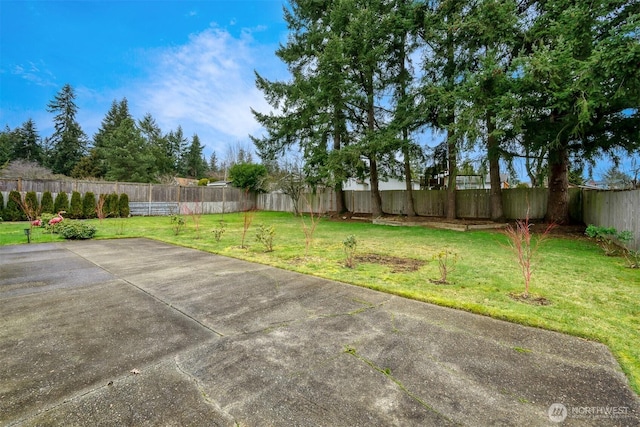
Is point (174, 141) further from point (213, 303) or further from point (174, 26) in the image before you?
point (213, 303)

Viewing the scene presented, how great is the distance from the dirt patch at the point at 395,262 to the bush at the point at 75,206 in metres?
14.2

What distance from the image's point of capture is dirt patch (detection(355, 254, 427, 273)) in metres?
4.60

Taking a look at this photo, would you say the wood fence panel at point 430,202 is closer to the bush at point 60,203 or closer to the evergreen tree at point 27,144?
the bush at point 60,203

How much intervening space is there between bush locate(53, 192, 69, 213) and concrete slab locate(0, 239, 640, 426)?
41.1 ft

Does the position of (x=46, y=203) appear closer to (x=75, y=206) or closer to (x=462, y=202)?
(x=75, y=206)

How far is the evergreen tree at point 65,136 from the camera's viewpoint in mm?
30109

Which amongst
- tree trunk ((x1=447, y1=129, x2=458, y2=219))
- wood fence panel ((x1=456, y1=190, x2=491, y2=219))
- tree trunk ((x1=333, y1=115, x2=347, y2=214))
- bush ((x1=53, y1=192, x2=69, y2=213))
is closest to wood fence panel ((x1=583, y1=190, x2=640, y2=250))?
wood fence panel ((x1=456, y1=190, x2=491, y2=219))

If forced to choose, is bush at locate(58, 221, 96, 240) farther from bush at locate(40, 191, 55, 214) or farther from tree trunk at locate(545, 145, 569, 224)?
tree trunk at locate(545, 145, 569, 224)

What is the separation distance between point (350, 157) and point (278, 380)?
10.1 m

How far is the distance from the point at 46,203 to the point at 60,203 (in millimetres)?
468

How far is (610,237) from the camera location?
6812 millimetres

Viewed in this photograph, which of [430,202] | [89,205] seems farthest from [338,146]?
[89,205]

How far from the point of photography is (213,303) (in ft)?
10.00

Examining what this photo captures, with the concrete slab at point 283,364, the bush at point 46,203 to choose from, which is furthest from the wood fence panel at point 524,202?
the bush at point 46,203
